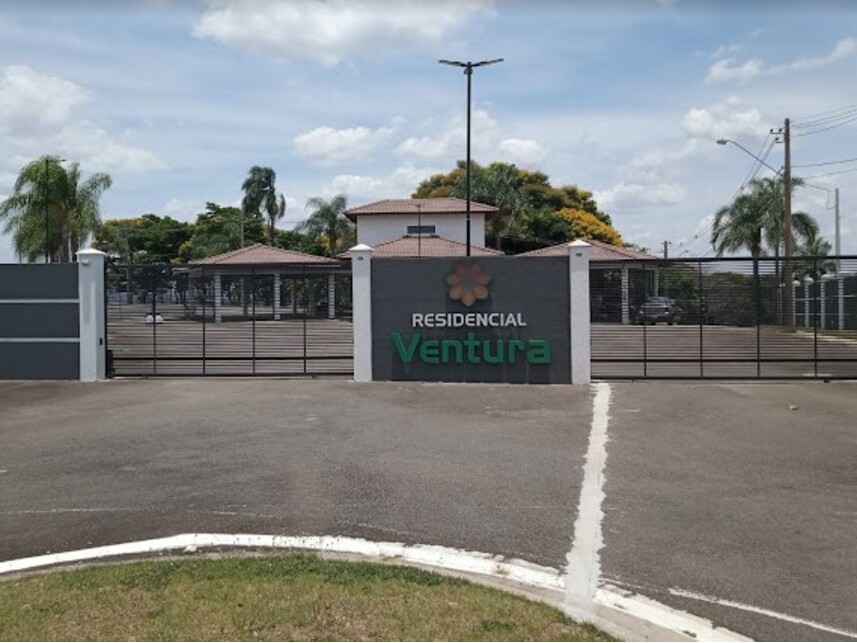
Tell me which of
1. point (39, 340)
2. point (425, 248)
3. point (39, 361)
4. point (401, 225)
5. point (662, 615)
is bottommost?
point (662, 615)

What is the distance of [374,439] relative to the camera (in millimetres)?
10070

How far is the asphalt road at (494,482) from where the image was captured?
224 inches

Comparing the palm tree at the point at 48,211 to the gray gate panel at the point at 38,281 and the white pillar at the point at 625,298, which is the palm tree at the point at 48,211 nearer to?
the gray gate panel at the point at 38,281

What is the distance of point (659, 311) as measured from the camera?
15750 millimetres

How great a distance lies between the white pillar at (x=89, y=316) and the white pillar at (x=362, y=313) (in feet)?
16.8

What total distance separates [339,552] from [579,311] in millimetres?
10341

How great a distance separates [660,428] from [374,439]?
3.80m

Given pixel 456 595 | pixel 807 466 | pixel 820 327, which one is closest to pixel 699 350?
pixel 820 327

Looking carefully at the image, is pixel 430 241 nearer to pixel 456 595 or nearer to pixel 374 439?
pixel 374 439

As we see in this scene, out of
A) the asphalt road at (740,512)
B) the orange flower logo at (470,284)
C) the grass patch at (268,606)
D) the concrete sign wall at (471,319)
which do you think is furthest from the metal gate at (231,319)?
the grass patch at (268,606)

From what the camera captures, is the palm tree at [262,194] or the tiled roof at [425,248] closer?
the tiled roof at [425,248]

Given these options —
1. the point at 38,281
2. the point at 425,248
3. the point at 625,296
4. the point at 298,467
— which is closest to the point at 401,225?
the point at 425,248

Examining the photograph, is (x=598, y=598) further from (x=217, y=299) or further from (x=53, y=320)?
(x=53, y=320)

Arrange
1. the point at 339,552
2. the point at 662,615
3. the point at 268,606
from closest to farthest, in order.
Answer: the point at 268,606 → the point at 662,615 → the point at 339,552
